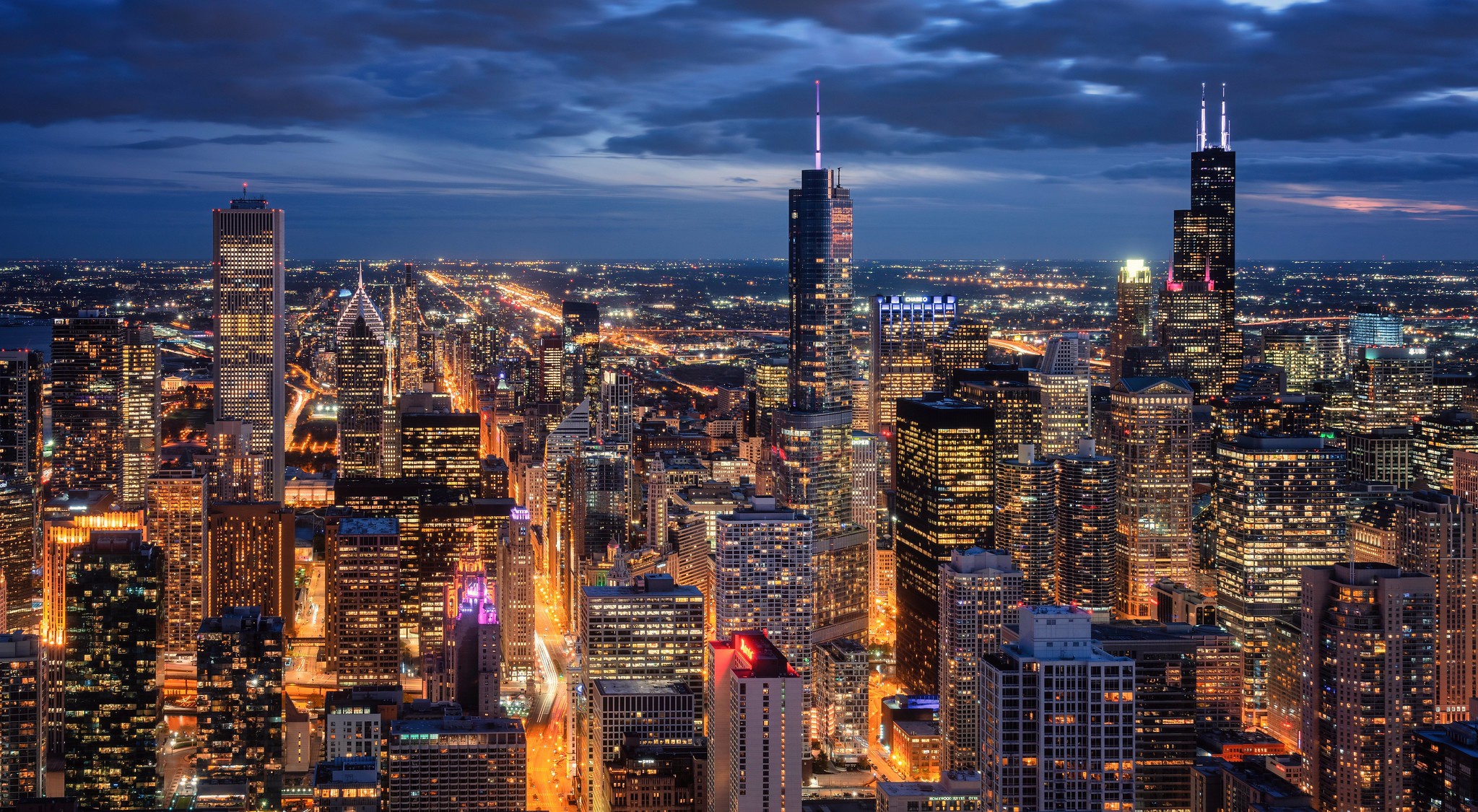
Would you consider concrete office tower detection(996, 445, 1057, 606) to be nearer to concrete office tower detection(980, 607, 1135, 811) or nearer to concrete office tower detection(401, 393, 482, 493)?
concrete office tower detection(401, 393, 482, 493)

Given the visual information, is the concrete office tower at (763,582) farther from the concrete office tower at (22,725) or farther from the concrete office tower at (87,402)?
the concrete office tower at (87,402)

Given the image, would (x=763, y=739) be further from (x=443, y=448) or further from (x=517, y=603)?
(x=443, y=448)

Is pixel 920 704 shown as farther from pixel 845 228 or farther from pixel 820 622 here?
pixel 845 228

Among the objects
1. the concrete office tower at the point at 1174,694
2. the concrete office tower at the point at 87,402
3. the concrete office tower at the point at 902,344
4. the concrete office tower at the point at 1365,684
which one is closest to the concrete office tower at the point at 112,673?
the concrete office tower at the point at 87,402

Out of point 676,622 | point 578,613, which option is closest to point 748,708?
point 676,622

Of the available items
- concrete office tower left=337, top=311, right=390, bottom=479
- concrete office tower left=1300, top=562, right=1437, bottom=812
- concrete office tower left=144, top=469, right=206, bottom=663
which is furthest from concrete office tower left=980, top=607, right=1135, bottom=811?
concrete office tower left=337, top=311, right=390, bottom=479

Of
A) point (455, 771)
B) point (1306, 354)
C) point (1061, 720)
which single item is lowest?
point (455, 771)

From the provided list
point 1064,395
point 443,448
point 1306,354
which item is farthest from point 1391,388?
point 443,448
